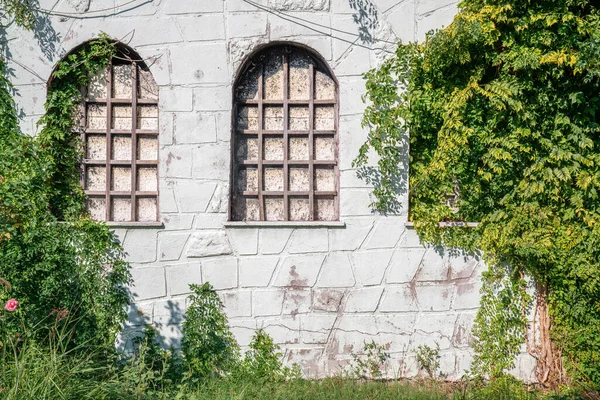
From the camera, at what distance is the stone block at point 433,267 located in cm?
560

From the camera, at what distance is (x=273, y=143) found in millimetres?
5801

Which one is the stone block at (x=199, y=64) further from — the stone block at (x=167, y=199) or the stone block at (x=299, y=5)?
the stone block at (x=167, y=199)

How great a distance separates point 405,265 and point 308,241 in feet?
3.08

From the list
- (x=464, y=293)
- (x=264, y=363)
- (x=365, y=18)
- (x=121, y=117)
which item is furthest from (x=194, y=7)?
(x=464, y=293)

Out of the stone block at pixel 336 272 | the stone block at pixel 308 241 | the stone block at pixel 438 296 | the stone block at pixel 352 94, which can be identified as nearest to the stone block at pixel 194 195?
the stone block at pixel 308 241

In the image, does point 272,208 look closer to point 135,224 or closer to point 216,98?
point 216,98

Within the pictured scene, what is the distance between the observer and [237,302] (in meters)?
5.61

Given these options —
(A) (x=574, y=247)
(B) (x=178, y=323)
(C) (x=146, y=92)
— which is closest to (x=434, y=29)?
(A) (x=574, y=247)

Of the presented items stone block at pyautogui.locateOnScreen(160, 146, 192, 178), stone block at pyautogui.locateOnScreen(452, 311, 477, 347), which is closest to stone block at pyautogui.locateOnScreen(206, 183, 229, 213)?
stone block at pyautogui.locateOnScreen(160, 146, 192, 178)

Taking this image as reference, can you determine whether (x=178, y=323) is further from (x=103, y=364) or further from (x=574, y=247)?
(x=574, y=247)

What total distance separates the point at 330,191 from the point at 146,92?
2.04m

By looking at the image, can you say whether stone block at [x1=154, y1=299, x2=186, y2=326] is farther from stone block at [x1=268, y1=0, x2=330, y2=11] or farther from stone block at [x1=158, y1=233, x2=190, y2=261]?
stone block at [x1=268, y1=0, x2=330, y2=11]

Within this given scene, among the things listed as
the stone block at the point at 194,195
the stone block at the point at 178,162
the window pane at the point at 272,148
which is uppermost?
the window pane at the point at 272,148

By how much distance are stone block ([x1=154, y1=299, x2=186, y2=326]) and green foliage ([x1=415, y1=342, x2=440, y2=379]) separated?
88.7 inches
